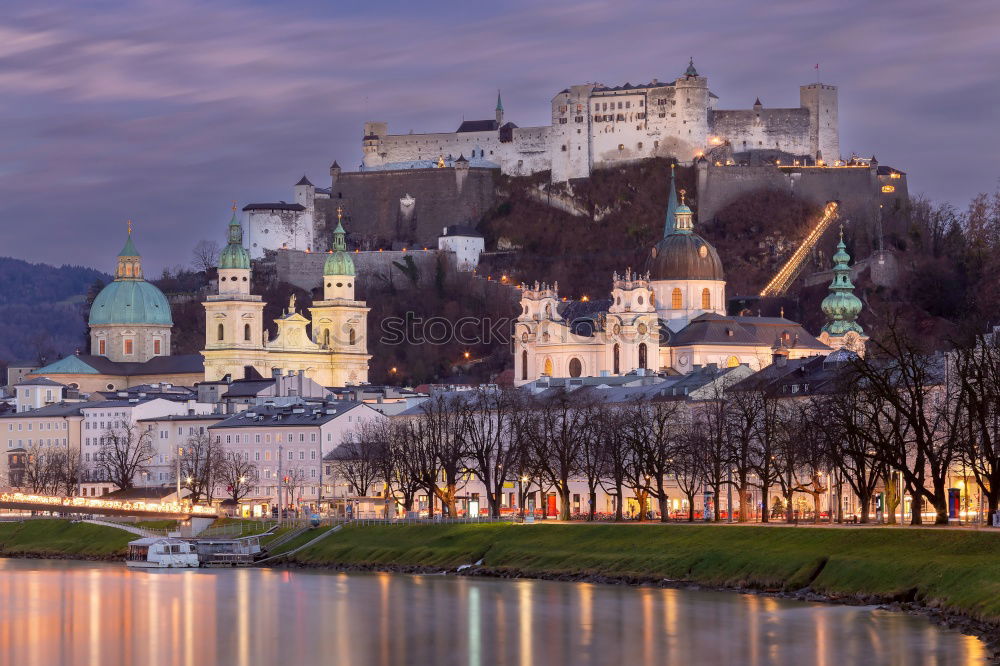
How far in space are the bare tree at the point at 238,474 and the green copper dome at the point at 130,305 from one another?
52766 mm

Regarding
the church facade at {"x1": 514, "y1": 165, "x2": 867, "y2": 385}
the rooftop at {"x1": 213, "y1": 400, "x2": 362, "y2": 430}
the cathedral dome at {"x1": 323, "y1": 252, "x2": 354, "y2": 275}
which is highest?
the cathedral dome at {"x1": 323, "y1": 252, "x2": 354, "y2": 275}

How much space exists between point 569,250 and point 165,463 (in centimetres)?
6054

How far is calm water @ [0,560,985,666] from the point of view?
2117 inches

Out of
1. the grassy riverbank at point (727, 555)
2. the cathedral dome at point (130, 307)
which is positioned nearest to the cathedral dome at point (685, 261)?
the cathedral dome at point (130, 307)

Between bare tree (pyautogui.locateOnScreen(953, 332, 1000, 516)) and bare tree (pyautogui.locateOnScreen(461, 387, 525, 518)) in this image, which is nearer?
bare tree (pyautogui.locateOnScreen(953, 332, 1000, 516))

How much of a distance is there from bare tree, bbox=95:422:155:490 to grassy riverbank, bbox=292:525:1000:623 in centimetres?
3363

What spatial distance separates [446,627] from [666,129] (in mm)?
123646

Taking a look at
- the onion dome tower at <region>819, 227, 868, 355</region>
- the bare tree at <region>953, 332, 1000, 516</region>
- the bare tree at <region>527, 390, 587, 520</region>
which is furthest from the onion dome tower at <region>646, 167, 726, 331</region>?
the bare tree at <region>953, 332, 1000, 516</region>

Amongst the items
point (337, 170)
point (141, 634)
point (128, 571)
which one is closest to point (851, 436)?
point (141, 634)

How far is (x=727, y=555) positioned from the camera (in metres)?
68.5

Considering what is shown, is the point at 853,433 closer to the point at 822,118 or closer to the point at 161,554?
the point at 161,554

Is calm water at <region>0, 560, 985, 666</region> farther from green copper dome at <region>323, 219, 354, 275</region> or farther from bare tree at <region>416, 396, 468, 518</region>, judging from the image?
green copper dome at <region>323, 219, 354, 275</region>

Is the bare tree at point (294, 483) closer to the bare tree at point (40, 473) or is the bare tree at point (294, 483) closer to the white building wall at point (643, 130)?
the bare tree at point (40, 473)

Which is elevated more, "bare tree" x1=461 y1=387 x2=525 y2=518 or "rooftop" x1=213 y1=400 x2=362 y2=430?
"rooftop" x1=213 y1=400 x2=362 y2=430
